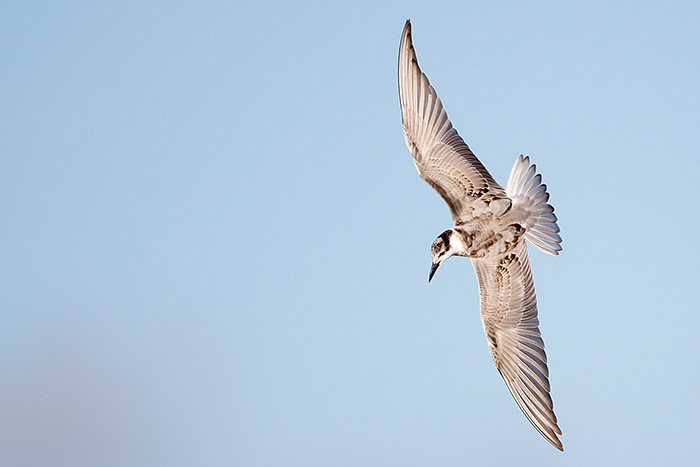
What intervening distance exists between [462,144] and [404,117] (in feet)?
3.00

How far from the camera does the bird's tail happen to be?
11031 mm

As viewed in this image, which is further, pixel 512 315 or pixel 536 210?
pixel 536 210

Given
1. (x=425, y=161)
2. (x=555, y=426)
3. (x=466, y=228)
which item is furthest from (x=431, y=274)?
(x=555, y=426)

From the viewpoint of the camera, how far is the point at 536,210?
36.4 feet

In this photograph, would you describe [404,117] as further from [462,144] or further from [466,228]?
[466,228]

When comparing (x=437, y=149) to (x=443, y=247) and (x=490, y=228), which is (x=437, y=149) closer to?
(x=490, y=228)

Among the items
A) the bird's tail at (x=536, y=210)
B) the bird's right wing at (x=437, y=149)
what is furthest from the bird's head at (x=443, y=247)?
the bird's tail at (x=536, y=210)

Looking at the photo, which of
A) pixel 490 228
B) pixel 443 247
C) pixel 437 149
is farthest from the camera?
pixel 437 149

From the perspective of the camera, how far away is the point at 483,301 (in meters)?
11.0

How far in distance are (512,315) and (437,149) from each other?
244 centimetres

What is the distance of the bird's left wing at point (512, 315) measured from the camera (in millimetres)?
10617

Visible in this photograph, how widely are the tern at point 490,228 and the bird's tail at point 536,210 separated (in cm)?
1

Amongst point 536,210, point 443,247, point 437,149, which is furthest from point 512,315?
point 437,149

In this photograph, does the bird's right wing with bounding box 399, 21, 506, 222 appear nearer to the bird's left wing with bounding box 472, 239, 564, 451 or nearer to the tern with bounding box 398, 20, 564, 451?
the tern with bounding box 398, 20, 564, 451
